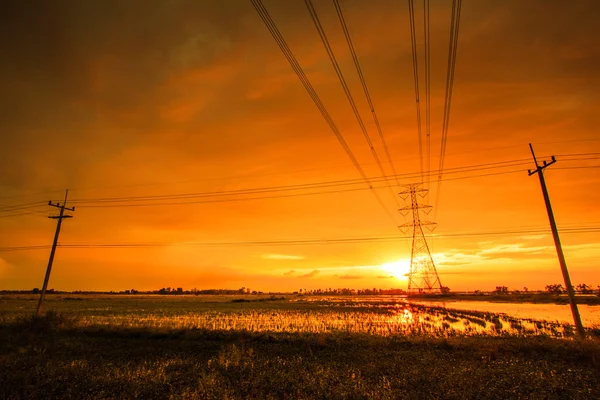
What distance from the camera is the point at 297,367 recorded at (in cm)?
1728

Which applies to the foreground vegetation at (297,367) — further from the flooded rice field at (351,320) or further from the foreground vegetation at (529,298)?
the foreground vegetation at (529,298)

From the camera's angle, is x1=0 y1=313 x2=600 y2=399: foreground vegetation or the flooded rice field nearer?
x1=0 y1=313 x2=600 y2=399: foreground vegetation

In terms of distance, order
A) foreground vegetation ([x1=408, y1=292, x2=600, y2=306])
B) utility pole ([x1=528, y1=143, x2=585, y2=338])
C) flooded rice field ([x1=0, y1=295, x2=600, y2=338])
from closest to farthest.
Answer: utility pole ([x1=528, y1=143, x2=585, y2=338]) < flooded rice field ([x1=0, y1=295, x2=600, y2=338]) < foreground vegetation ([x1=408, y1=292, x2=600, y2=306])

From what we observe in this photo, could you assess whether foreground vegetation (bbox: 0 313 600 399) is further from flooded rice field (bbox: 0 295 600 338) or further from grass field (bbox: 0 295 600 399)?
flooded rice field (bbox: 0 295 600 338)

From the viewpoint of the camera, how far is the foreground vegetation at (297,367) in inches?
518

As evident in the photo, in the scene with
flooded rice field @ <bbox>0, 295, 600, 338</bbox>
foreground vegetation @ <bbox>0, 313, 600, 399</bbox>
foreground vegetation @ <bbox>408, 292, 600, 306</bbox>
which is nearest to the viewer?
foreground vegetation @ <bbox>0, 313, 600, 399</bbox>

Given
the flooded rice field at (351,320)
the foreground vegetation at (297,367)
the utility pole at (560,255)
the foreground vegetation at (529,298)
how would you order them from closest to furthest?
the foreground vegetation at (297,367), the utility pole at (560,255), the flooded rice field at (351,320), the foreground vegetation at (529,298)

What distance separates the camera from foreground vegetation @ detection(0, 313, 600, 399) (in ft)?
43.2

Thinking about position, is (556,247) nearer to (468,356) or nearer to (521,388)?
(468,356)

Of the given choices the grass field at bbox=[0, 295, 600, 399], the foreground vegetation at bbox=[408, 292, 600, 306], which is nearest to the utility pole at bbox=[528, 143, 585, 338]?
the grass field at bbox=[0, 295, 600, 399]

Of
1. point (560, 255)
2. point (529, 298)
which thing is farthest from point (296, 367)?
point (529, 298)

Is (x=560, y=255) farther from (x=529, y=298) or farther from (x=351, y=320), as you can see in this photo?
(x=529, y=298)

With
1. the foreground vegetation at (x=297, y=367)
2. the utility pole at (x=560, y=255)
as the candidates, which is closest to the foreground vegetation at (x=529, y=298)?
the utility pole at (x=560, y=255)

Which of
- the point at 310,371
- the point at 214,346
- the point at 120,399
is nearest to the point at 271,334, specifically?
the point at 214,346
